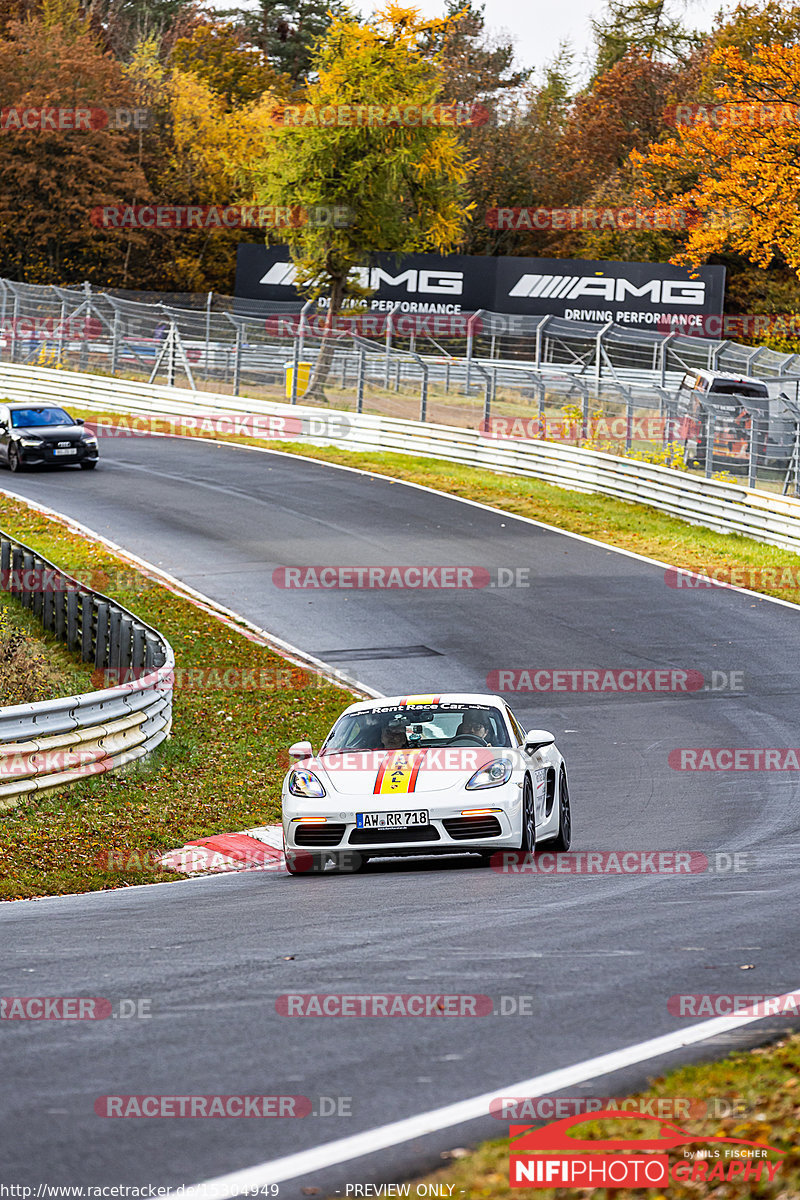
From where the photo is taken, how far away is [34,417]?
34156 millimetres

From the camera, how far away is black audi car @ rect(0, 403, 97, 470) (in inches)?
1314

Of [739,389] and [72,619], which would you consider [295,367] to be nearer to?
[739,389]

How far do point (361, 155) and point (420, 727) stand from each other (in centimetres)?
3726

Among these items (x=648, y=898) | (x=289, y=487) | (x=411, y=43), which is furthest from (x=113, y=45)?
(x=648, y=898)

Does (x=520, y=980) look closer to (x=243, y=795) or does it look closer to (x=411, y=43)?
(x=243, y=795)

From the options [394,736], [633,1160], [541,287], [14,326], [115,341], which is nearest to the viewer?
[633,1160]

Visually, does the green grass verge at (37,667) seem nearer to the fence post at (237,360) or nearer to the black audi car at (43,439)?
the black audi car at (43,439)

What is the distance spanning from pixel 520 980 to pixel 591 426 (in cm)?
2770

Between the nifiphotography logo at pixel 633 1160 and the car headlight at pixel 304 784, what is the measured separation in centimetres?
619

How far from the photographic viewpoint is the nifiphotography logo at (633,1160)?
4246 mm

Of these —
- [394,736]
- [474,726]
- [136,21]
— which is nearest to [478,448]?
[474,726]

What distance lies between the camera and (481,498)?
3162 centimetres

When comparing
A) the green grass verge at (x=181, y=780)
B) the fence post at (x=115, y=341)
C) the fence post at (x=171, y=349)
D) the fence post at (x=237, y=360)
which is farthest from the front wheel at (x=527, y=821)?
the fence post at (x=115, y=341)

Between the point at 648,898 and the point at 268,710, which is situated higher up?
the point at 648,898
